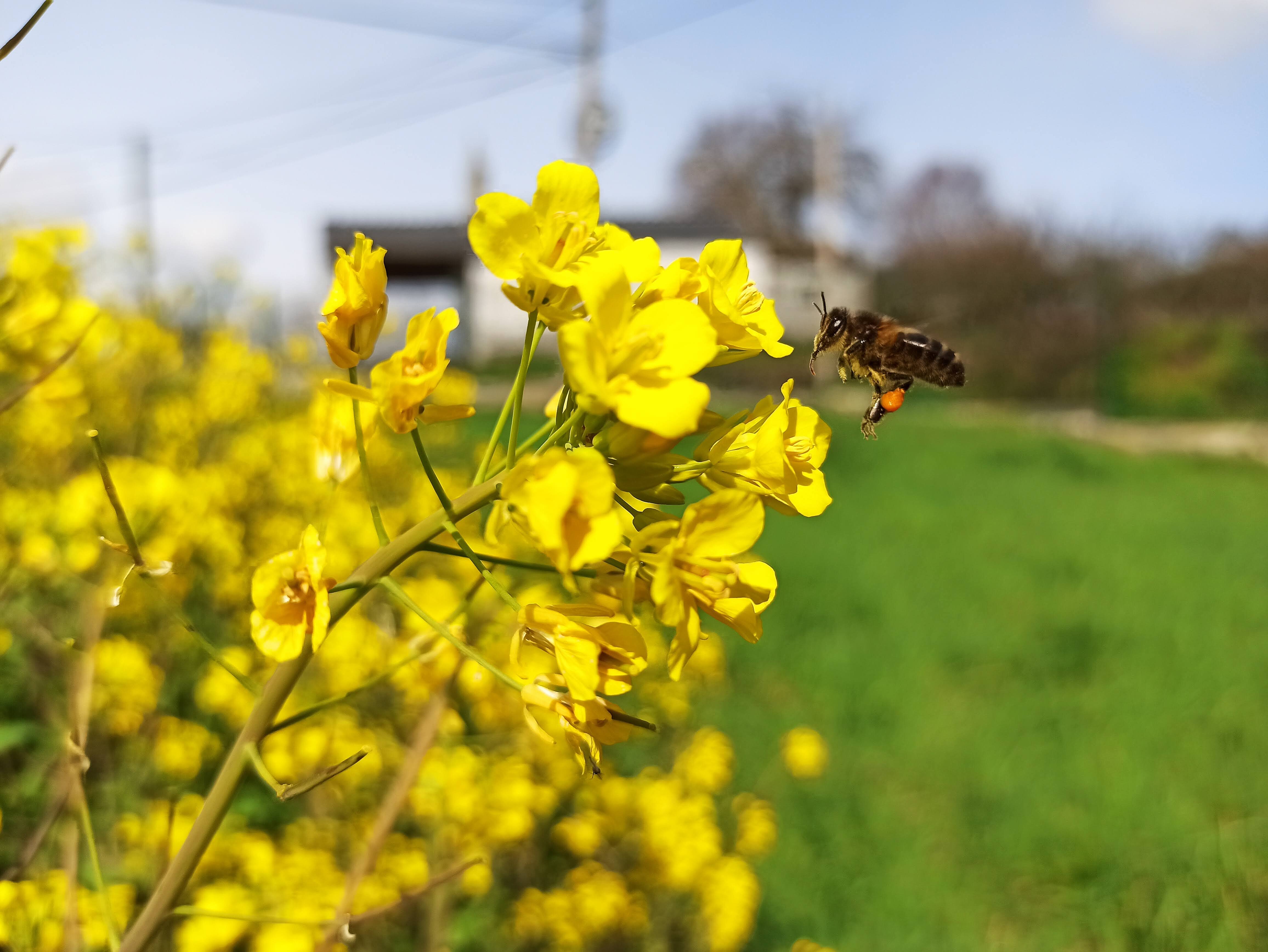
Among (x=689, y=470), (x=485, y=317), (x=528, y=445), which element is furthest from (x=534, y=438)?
(x=485, y=317)

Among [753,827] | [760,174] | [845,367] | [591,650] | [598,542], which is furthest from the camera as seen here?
[760,174]

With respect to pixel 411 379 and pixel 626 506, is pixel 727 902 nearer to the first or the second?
pixel 626 506

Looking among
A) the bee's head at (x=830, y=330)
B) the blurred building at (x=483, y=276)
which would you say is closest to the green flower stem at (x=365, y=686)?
the bee's head at (x=830, y=330)

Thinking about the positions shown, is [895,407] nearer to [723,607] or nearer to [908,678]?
[723,607]

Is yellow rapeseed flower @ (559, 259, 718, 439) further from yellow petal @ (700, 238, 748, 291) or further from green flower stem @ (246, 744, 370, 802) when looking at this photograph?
green flower stem @ (246, 744, 370, 802)

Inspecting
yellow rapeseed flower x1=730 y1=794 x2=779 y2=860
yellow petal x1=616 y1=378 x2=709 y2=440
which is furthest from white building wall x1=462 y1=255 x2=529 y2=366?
yellow petal x1=616 y1=378 x2=709 y2=440

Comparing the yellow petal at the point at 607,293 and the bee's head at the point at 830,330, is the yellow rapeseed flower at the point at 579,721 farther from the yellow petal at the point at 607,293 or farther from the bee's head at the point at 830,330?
the bee's head at the point at 830,330

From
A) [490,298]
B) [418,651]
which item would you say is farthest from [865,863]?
[490,298]

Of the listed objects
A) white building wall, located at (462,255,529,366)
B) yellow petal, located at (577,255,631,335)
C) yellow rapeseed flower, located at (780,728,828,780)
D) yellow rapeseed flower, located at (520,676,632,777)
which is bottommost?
white building wall, located at (462,255,529,366)
